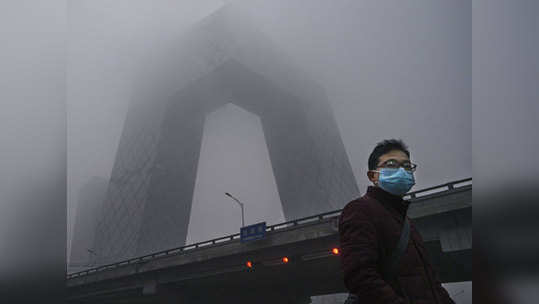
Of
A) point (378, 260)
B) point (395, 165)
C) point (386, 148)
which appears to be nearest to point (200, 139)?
point (386, 148)

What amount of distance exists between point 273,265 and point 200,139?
38.5m

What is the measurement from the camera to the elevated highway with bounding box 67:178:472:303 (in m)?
18.8

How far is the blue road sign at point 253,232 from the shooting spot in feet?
81.8

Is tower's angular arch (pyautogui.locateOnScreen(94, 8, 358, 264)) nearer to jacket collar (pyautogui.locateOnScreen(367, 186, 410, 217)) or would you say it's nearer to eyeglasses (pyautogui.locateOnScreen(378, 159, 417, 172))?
eyeglasses (pyautogui.locateOnScreen(378, 159, 417, 172))

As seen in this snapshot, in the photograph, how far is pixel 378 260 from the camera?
2.98 metres

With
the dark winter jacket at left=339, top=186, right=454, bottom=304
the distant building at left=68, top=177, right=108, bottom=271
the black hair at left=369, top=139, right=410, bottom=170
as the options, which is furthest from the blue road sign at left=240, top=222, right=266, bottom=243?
the distant building at left=68, top=177, right=108, bottom=271

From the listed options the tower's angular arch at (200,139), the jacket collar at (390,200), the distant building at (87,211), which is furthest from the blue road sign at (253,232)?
the distant building at (87,211)

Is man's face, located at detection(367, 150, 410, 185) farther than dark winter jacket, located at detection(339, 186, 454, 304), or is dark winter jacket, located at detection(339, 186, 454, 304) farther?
man's face, located at detection(367, 150, 410, 185)

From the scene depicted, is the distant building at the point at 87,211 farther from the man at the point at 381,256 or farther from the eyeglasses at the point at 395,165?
the man at the point at 381,256

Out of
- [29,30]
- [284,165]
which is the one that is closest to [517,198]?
[29,30]

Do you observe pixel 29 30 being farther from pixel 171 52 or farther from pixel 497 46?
pixel 171 52

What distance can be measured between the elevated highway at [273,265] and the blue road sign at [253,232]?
426mm

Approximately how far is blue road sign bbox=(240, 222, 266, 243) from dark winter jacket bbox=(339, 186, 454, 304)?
2208 cm

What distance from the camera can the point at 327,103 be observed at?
7562 centimetres
